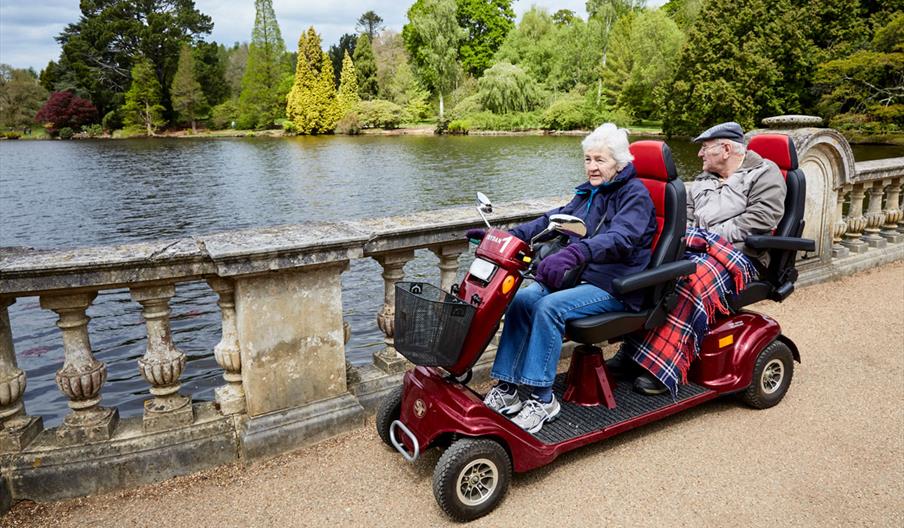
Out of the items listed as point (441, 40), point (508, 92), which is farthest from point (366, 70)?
point (508, 92)

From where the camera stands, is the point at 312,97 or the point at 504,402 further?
the point at 312,97

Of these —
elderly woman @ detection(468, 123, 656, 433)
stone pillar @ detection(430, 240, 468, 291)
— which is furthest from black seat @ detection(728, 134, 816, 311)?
stone pillar @ detection(430, 240, 468, 291)

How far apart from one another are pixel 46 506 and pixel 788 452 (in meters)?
3.57

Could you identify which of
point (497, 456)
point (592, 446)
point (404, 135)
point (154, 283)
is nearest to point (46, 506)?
point (154, 283)

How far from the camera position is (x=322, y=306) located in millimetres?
3301

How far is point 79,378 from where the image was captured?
3002 millimetres

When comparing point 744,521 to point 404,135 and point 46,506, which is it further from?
point 404,135

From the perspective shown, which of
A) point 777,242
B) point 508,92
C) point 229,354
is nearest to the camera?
point 229,354

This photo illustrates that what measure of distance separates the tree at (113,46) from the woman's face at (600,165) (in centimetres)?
7475

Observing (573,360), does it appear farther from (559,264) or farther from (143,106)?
(143,106)

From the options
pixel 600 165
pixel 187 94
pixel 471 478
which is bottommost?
pixel 471 478

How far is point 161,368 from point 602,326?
2147mm

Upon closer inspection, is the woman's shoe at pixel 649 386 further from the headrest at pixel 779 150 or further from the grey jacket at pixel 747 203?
the headrest at pixel 779 150

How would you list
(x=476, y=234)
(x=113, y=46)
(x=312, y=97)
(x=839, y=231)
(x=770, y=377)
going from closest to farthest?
(x=476, y=234) < (x=770, y=377) < (x=839, y=231) < (x=312, y=97) < (x=113, y=46)
